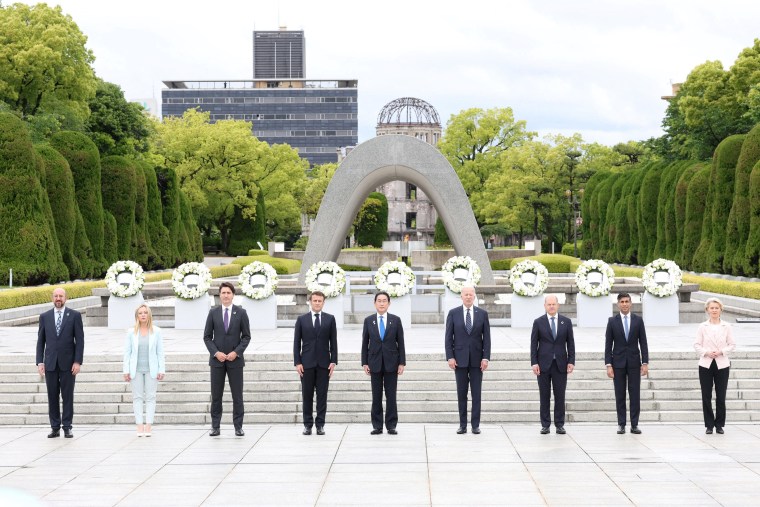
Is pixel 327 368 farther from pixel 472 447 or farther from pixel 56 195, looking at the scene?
pixel 56 195

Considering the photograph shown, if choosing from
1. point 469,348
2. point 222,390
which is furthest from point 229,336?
point 469,348

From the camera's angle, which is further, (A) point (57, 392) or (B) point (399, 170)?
(B) point (399, 170)

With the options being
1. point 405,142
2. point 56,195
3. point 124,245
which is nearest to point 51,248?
point 56,195

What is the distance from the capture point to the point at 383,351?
10500 millimetres

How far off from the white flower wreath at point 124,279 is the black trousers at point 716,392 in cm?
1205

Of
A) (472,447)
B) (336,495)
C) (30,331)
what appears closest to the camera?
(336,495)

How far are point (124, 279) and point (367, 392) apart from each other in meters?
8.56

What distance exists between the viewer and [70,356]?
416 inches

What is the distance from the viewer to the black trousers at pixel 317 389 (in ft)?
34.4

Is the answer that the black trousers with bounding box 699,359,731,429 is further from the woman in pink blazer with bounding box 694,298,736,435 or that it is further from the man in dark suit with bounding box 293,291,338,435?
the man in dark suit with bounding box 293,291,338,435

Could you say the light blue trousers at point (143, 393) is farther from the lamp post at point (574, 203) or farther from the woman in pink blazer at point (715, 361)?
the lamp post at point (574, 203)

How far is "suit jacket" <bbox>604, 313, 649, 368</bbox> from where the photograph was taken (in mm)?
10547

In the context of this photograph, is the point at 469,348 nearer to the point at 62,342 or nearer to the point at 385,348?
the point at 385,348

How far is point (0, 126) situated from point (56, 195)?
3.30 meters
